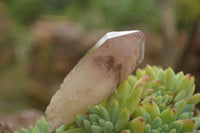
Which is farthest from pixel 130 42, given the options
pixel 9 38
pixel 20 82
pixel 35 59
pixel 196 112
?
pixel 9 38

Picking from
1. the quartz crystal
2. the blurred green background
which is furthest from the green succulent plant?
the blurred green background

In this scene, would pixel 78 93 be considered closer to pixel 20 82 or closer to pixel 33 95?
pixel 33 95

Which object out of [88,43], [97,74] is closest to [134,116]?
[97,74]

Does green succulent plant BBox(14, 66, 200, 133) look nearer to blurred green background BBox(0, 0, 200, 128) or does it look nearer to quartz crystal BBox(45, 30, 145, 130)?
quartz crystal BBox(45, 30, 145, 130)

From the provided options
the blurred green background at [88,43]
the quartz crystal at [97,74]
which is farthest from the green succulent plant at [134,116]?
the blurred green background at [88,43]

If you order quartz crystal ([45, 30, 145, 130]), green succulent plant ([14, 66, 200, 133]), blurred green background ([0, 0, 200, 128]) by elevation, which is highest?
quartz crystal ([45, 30, 145, 130])

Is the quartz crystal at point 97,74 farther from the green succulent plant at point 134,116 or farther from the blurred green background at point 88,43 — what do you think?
the blurred green background at point 88,43
